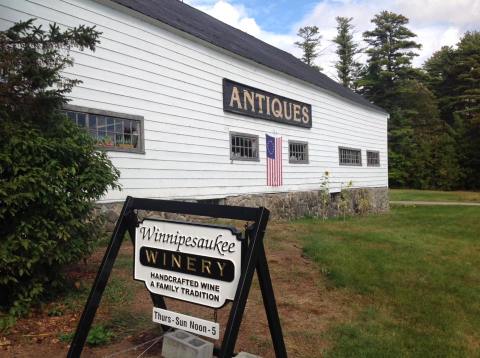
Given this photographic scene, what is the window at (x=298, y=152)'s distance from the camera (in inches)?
570

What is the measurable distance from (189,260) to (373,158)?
63.8ft

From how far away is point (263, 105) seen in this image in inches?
516

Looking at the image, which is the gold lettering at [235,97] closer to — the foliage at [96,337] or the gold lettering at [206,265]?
the foliage at [96,337]

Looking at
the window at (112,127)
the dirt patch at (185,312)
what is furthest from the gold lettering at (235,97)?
the dirt patch at (185,312)

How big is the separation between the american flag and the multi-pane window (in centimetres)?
522

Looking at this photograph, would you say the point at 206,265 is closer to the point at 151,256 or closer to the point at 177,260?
the point at 177,260

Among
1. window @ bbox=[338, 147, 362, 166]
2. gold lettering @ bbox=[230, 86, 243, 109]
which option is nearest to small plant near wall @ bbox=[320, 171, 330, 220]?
window @ bbox=[338, 147, 362, 166]

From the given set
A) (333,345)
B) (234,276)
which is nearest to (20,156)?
(234,276)

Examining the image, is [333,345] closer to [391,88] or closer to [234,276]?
[234,276]

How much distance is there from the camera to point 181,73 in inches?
398

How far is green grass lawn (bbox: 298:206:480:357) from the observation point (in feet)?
13.0

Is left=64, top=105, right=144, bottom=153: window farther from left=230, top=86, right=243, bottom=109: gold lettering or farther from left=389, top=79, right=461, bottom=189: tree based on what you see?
left=389, top=79, right=461, bottom=189: tree

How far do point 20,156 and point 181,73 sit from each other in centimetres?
657

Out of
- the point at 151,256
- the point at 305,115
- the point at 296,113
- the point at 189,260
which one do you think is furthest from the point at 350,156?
the point at 189,260
